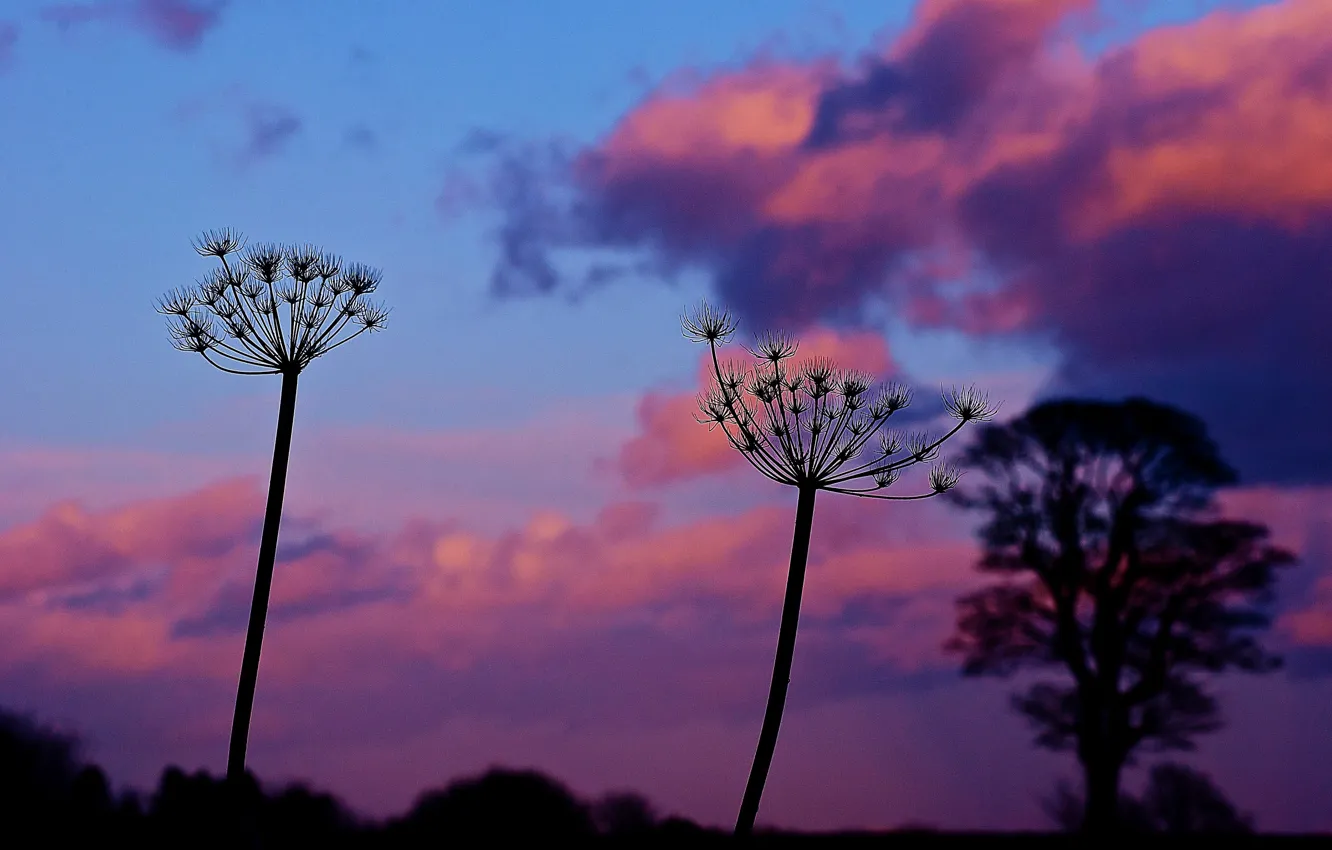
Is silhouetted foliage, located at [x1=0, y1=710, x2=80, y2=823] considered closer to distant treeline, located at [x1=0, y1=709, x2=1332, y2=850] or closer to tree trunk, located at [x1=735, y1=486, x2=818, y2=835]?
distant treeline, located at [x1=0, y1=709, x2=1332, y2=850]

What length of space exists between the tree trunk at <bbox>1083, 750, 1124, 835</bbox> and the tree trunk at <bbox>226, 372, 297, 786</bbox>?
22.6m

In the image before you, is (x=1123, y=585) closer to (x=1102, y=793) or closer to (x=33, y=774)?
(x=1102, y=793)

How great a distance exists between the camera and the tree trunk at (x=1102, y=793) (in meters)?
35.9

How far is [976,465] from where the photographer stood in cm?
4019

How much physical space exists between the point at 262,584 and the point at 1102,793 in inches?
947

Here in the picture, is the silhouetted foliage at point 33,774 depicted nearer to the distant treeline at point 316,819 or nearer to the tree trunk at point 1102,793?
the distant treeline at point 316,819

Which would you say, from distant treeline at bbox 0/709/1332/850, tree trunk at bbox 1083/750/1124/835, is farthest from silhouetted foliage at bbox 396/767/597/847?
tree trunk at bbox 1083/750/1124/835

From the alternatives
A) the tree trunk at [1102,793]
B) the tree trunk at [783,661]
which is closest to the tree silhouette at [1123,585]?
the tree trunk at [1102,793]

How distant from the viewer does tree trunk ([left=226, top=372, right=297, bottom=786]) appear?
20828 mm

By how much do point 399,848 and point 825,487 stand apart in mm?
11670

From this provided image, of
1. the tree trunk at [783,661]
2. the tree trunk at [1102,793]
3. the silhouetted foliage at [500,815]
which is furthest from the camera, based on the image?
the tree trunk at [1102,793]

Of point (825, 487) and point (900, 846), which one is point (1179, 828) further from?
point (825, 487)

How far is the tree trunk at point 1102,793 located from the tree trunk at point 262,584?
889 inches

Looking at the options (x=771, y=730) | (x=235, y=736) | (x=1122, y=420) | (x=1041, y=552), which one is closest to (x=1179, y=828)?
(x=1041, y=552)
